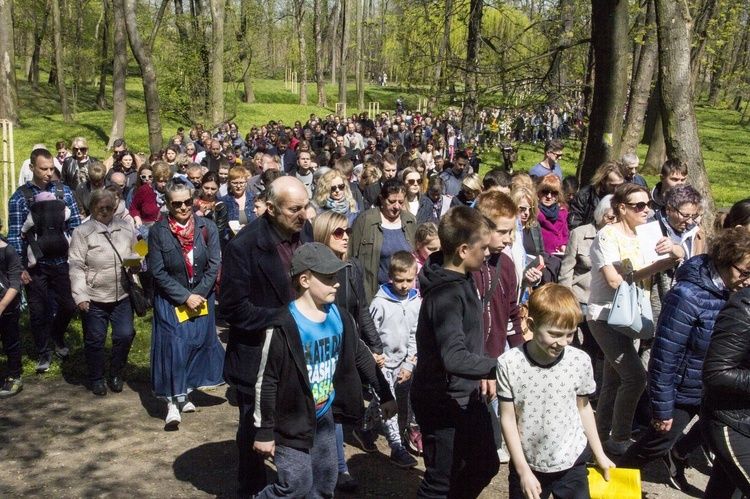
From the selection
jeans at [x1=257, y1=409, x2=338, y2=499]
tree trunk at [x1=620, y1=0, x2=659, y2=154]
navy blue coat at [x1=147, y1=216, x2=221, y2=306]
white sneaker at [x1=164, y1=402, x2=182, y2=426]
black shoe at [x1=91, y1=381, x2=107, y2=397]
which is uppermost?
tree trunk at [x1=620, y1=0, x2=659, y2=154]

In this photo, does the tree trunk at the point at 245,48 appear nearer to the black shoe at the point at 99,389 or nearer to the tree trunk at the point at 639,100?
the tree trunk at the point at 639,100

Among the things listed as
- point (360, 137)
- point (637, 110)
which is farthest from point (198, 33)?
point (637, 110)

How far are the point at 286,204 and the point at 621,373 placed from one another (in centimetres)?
268

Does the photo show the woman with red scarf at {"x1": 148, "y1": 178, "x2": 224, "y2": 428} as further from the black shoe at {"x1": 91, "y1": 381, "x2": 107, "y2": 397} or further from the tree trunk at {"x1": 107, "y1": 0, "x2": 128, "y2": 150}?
the tree trunk at {"x1": 107, "y1": 0, "x2": 128, "y2": 150}

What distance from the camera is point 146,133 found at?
33.5 meters

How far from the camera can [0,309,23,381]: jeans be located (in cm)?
696

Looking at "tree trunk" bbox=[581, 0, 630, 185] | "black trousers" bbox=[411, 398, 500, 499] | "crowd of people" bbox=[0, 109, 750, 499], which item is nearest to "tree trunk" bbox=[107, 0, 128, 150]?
"crowd of people" bbox=[0, 109, 750, 499]

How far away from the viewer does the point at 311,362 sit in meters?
3.99

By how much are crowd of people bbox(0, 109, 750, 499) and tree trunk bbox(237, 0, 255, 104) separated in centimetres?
2593

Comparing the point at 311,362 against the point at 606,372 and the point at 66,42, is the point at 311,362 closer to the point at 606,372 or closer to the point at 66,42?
the point at 606,372

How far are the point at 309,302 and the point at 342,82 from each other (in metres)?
41.4

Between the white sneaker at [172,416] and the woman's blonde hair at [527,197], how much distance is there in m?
3.24

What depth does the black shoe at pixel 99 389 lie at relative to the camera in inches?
286

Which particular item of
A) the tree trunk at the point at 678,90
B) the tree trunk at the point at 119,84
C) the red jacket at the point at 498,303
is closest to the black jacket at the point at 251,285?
the red jacket at the point at 498,303
